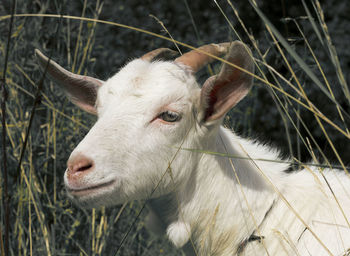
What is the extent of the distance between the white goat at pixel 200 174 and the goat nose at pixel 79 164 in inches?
5.6

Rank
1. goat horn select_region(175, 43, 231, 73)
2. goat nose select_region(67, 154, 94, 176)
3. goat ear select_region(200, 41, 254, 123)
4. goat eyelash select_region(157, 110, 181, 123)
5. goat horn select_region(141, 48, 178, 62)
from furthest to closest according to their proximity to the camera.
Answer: goat horn select_region(141, 48, 178, 62), goat horn select_region(175, 43, 231, 73), goat eyelash select_region(157, 110, 181, 123), goat ear select_region(200, 41, 254, 123), goat nose select_region(67, 154, 94, 176)

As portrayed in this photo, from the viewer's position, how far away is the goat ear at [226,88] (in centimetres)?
272

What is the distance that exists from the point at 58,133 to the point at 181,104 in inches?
74.8

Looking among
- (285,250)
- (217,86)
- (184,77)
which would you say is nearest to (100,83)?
(184,77)

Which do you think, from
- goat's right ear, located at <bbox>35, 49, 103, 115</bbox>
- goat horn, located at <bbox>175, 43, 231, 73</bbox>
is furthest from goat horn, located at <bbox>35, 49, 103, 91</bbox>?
goat horn, located at <bbox>175, 43, 231, 73</bbox>

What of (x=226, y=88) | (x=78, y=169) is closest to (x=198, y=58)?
(x=226, y=88)

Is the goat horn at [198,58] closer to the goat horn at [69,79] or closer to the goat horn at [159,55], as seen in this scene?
the goat horn at [159,55]

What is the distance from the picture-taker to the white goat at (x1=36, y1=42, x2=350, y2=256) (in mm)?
2752

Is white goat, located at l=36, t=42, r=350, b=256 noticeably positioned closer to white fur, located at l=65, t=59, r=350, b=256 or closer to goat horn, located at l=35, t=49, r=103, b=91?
white fur, located at l=65, t=59, r=350, b=256

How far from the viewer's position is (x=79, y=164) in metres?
2.52

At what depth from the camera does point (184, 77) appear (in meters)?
2.97

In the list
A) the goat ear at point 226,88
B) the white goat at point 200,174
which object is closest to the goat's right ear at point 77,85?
the white goat at point 200,174

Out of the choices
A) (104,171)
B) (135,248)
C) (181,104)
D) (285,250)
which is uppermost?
(181,104)

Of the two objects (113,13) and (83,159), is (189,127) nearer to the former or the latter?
(83,159)
